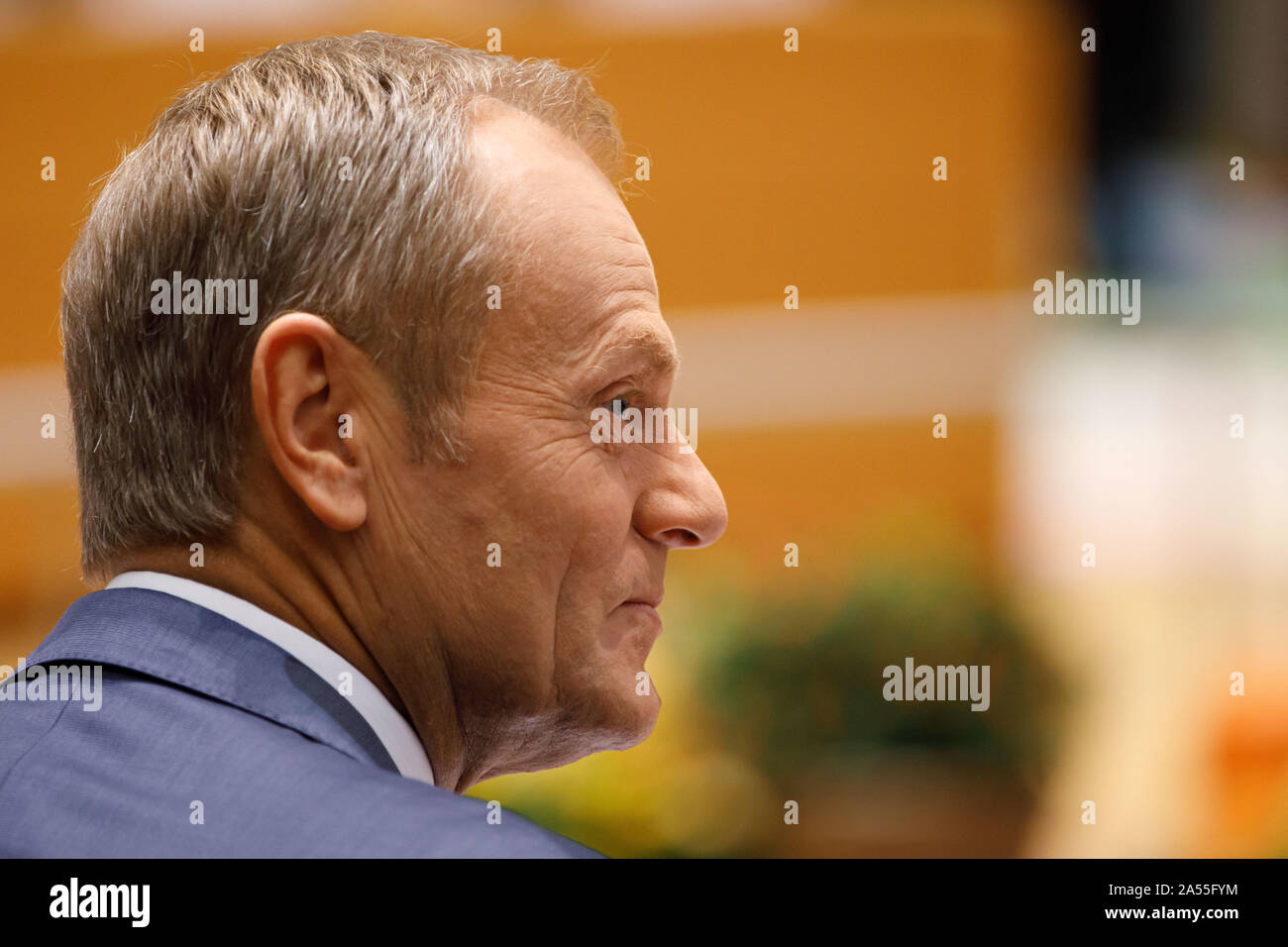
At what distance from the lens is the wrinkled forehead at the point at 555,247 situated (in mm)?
1304

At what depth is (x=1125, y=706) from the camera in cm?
412

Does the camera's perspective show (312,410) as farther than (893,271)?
No

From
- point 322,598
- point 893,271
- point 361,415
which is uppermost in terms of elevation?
point 893,271

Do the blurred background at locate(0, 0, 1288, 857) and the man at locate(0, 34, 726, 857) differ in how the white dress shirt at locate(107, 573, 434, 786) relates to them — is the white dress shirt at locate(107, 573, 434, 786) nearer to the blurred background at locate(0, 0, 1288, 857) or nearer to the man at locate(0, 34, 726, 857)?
the man at locate(0, 34, 726, 857)

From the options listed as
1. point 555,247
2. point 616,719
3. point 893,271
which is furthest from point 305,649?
point 893,271

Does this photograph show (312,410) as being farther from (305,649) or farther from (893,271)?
(893,271)

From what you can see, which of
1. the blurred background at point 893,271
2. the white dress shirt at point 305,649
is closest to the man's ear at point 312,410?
the white dress shirt at point 305,649

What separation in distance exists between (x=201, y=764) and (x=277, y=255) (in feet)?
1.54

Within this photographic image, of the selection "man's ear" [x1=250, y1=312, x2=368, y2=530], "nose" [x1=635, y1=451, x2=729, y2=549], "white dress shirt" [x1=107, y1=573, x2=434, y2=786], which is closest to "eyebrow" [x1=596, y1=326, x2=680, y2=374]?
"nose" [x1=635, y1=451, x2=729, y2=549]

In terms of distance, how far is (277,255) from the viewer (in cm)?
126

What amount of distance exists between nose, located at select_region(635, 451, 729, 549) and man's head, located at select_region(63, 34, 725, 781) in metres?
0.03

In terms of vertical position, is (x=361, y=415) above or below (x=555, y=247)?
below
